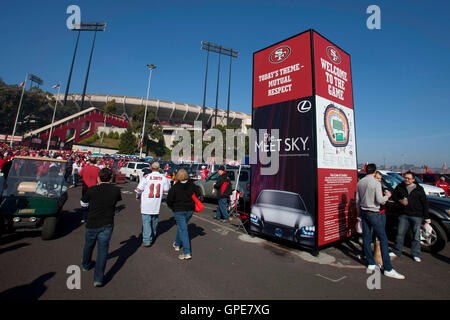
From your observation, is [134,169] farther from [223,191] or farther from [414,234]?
[414,234]

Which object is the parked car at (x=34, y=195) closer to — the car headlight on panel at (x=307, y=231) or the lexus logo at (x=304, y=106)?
the car headlight on panel at (x=307, y=231)

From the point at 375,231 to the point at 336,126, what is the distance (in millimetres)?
2459

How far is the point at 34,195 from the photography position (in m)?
5.11

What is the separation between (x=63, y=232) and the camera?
18.3ft

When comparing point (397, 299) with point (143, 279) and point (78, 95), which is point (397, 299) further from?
point (78, 95)

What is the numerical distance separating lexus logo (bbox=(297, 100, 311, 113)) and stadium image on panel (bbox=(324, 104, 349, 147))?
0.51 m

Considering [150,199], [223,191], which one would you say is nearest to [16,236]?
[150,199]

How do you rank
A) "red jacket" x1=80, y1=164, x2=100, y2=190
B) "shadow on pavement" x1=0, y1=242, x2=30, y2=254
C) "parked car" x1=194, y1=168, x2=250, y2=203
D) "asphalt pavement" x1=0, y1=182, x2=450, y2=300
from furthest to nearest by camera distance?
"parked car" x1=194, y1=168, x2=250, y2=203 < "red jacket" x1=80, y1=164, x2=100, y2=190 < "shadow on pavement" x1=0, y1=242, x2=30, y2=254 < "asphalt pavement" x1=0, y1=182, x2=450, y2=300

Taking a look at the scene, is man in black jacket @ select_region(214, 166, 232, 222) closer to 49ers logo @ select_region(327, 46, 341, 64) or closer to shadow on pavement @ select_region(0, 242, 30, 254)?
49ers logo @ select_region(327, 46, 341, 64)

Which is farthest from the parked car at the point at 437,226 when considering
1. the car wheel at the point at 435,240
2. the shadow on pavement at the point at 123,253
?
the shadow on pavement at the point at 123,253

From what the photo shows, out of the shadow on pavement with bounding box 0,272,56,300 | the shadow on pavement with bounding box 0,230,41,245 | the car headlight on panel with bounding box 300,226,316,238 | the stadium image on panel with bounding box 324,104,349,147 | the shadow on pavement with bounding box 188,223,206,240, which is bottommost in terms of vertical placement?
the shadow on pavement with bounding box 0,272,56,300

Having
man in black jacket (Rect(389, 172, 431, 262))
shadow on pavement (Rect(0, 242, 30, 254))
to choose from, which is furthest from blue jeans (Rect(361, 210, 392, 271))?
shadow on pavement (Rect(0, 242, 30, 254))

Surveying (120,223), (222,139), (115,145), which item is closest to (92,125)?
(115,145)

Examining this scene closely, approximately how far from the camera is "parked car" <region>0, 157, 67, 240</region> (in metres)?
4.62
